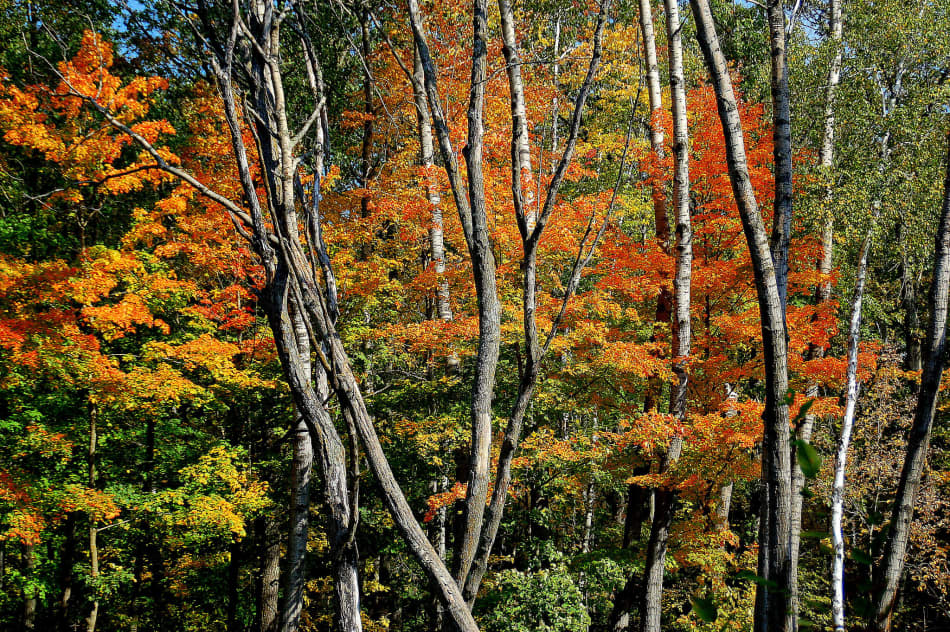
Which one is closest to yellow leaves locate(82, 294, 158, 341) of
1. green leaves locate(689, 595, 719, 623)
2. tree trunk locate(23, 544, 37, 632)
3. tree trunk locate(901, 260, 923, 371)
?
tree trunk locate(23, 544, 37, 632)

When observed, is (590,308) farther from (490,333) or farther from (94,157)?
(94,157)

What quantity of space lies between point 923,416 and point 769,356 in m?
2.26

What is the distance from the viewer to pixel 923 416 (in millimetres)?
3656

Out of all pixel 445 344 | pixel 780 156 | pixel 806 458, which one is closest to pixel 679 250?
pixel 445 344

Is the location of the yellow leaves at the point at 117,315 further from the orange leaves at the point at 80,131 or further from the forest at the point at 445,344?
the orange leaves at the point at 80,131

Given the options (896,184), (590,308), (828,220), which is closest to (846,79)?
(896,184)

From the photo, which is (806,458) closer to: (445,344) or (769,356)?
(769,356)

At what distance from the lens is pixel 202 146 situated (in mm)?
9227

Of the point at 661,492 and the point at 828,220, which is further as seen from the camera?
the point at 828,220

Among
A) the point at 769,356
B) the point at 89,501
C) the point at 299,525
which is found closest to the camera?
the point at 769,356

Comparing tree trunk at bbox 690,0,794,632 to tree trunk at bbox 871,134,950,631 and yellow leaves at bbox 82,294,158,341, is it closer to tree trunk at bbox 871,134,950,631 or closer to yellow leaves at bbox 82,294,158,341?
tree trunk at bbox 871,134,950,631

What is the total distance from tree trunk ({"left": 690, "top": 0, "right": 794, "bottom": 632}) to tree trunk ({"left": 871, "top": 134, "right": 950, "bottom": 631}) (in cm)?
185

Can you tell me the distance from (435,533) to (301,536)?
198 inches

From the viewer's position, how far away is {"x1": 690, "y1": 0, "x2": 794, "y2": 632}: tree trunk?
2.23m
